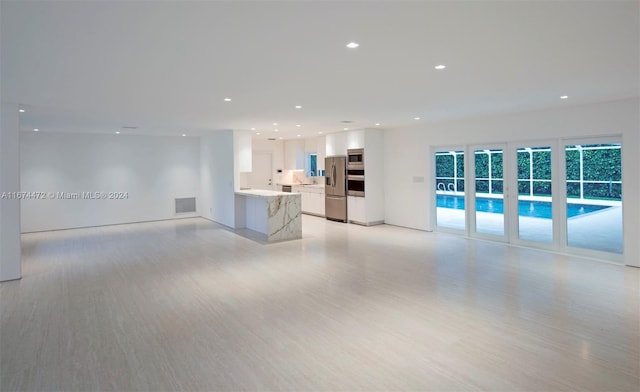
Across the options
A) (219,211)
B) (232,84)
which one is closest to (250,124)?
(219,211)

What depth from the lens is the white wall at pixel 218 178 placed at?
9281 millimetres

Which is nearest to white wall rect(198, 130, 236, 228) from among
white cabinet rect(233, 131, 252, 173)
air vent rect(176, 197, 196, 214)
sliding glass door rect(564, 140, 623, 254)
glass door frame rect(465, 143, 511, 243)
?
white cabinet rect(233, 131, 252, 173)

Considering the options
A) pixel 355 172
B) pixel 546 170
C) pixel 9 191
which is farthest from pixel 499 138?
pixel 9 191

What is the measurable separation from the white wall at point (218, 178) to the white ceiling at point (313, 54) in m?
3.49

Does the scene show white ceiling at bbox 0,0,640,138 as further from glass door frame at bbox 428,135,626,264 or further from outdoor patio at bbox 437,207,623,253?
outdoor patio at bbox 437,207,623,253

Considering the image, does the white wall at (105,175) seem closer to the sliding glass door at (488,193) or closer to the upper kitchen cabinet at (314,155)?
the upper kitchen cabinet at (314,155)

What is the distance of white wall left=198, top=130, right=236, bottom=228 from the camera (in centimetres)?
928

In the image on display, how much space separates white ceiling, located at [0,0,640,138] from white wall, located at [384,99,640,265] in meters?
0.43

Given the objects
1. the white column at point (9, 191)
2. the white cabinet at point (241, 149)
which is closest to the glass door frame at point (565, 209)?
the white cabinet at point (241, 149)

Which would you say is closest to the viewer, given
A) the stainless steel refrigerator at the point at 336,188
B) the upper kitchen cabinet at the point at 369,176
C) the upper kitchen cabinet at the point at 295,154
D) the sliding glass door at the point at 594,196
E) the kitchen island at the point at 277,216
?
the sliding glass door at the point at 594,196

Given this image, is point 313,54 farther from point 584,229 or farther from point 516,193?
point 584,229

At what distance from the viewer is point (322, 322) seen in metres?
3.61

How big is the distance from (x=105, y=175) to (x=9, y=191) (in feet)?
16.3

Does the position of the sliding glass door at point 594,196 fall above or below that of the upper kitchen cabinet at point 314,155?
below
